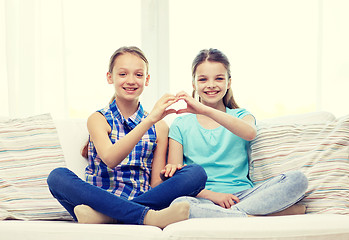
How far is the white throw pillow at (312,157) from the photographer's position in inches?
67.0

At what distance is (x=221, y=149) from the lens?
6.53 feet

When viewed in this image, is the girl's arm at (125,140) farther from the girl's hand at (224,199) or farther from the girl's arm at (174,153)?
the girl's hand at (224,199)

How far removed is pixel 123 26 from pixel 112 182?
1.47 metres

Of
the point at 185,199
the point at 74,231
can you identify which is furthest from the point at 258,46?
the point at 74,231

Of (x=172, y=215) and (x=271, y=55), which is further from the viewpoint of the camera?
(x=271, y=55)

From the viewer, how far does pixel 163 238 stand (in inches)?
50.0

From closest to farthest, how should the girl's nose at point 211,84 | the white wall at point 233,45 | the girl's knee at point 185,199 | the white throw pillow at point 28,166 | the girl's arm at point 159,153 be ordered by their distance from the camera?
1. the girl's knee at point 185,199
2. the white throw pillow at point 28,166
3. the girl's arm at point 159,153
4. the girl's nose at point 211,84
5. the white wall at point 233,45

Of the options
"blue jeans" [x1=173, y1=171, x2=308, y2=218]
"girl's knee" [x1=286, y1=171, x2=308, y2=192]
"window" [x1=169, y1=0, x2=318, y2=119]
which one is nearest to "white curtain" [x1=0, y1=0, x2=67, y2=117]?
"window" [x1=169, y1=0, x2=318, y2=119]

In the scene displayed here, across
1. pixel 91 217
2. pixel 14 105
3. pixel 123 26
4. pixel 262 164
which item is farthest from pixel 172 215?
pixel 123 26

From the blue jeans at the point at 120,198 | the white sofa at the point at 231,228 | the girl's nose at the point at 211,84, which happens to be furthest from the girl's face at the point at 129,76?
the white sofa at the point at 231,228

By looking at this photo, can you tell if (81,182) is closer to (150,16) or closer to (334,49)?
(150,16)

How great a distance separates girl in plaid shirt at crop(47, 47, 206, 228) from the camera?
146 centimetres

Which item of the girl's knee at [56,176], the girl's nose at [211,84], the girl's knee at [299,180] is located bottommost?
the girl's knee at [299,180]

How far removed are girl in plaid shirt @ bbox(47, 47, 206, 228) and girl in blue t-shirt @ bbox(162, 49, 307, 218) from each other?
78 millimetres
